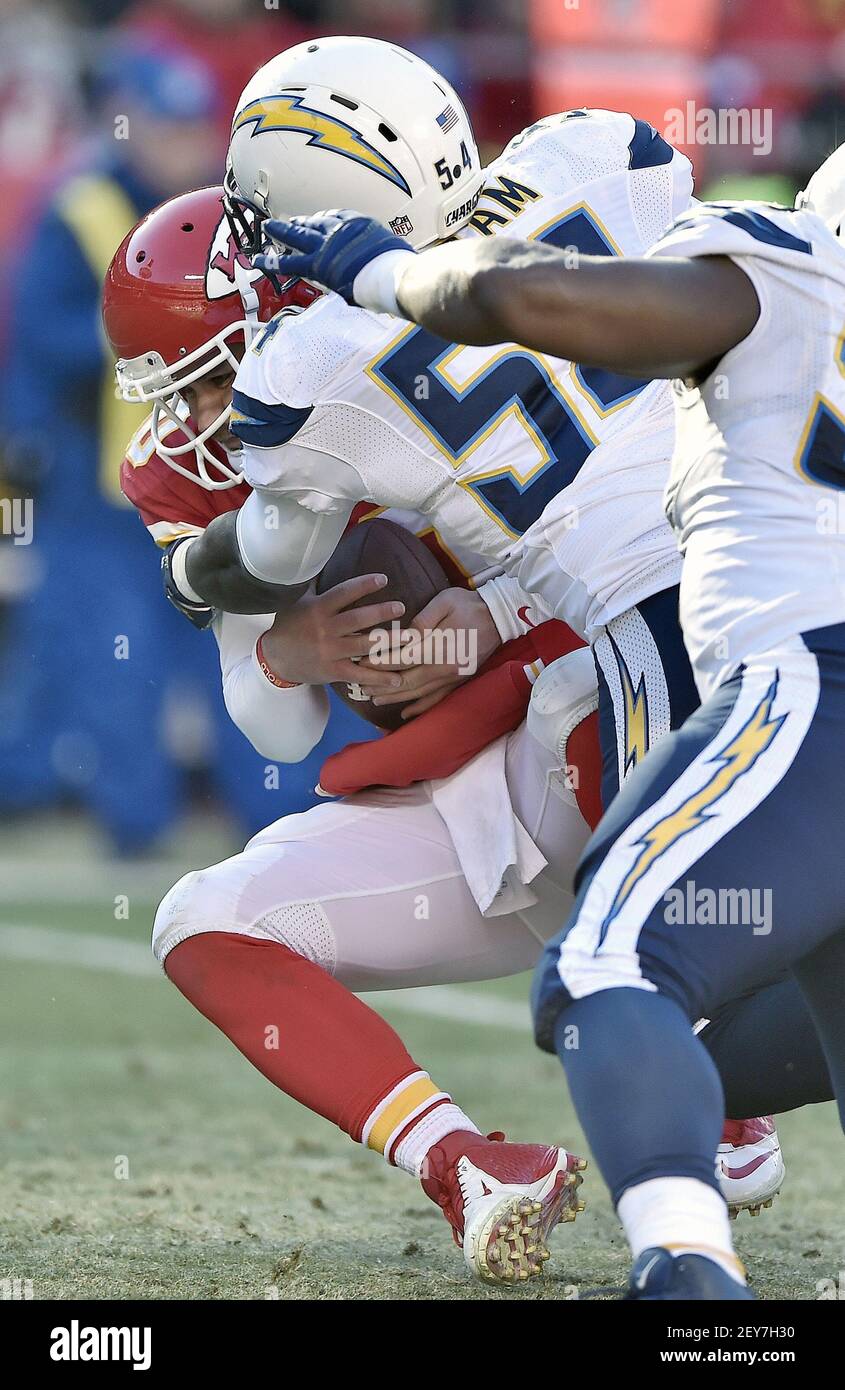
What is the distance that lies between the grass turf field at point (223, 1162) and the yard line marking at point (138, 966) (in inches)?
0.5

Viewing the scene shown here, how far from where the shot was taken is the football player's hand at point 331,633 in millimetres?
2578

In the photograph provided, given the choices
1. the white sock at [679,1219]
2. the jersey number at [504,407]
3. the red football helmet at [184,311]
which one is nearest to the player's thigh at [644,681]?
the jersey number at [504,407]

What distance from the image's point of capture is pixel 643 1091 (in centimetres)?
163

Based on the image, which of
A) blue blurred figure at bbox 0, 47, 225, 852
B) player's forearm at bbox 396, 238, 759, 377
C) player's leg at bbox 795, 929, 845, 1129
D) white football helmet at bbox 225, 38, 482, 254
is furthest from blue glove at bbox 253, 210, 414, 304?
blue blurred figure at bbox 0, 47, 225, 852

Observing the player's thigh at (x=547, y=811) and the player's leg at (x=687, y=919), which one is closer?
the player's leg at (x=687, y=919)

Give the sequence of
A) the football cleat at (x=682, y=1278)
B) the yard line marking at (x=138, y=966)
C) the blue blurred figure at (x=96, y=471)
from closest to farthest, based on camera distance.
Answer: the football cleat at (x=682, y=1278) → the yard line marking at (x=138, y=966) → the blue blurred figure at (x=96, y=471)

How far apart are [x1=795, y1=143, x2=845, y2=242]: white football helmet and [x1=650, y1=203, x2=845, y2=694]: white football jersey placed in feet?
1.74

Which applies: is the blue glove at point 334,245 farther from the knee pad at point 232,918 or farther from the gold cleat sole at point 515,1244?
the gold cleat sole at point 515,1244

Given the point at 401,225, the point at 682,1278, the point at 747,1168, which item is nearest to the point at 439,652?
the point at 401,225

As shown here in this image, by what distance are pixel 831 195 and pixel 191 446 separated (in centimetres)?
94

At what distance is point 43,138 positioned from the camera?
7.08 m

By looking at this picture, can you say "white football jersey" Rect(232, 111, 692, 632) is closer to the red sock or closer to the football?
the football
